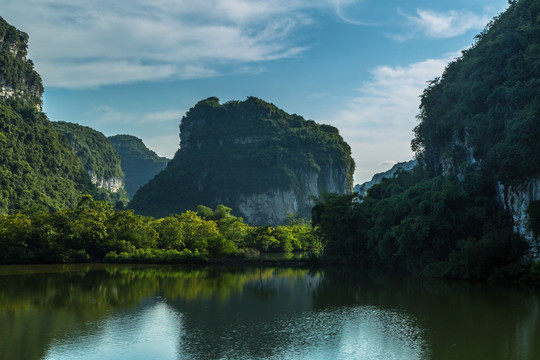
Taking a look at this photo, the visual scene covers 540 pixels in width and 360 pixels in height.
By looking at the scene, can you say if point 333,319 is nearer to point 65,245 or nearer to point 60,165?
point 65,245

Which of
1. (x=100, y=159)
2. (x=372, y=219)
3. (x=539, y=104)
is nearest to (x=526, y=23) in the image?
(x=539, y=104)

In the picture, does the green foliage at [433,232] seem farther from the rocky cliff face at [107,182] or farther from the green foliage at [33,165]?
the rocky cliff face at [107,182]

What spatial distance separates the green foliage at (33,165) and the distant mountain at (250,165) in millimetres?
19403

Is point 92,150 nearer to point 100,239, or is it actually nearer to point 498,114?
point 100,239

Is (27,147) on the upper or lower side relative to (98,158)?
lower

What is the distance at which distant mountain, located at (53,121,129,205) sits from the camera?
117m

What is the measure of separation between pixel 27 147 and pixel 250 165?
152 feet

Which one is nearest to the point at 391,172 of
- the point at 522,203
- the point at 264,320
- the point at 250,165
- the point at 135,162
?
the point at 250,165

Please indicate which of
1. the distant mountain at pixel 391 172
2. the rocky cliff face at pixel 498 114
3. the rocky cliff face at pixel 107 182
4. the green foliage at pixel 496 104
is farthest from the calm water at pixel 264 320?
the rocky cliff face at pixel 107 182

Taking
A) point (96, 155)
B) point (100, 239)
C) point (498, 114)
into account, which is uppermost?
point (96, 155)

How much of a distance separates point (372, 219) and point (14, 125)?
56.5m

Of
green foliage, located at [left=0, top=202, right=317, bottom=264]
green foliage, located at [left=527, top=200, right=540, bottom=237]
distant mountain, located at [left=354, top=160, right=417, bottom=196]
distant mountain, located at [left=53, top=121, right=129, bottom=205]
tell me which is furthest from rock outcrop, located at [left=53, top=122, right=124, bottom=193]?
green foliage, located at [left=527, top=200, right=540, bottom=237]

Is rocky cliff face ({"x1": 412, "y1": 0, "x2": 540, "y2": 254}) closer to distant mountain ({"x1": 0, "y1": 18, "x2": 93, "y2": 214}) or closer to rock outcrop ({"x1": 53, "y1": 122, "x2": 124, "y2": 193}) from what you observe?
distant mountain ({"x1": 0, "y1": 18, "x2": 93, "y2": 214})

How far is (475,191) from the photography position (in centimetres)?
2992
